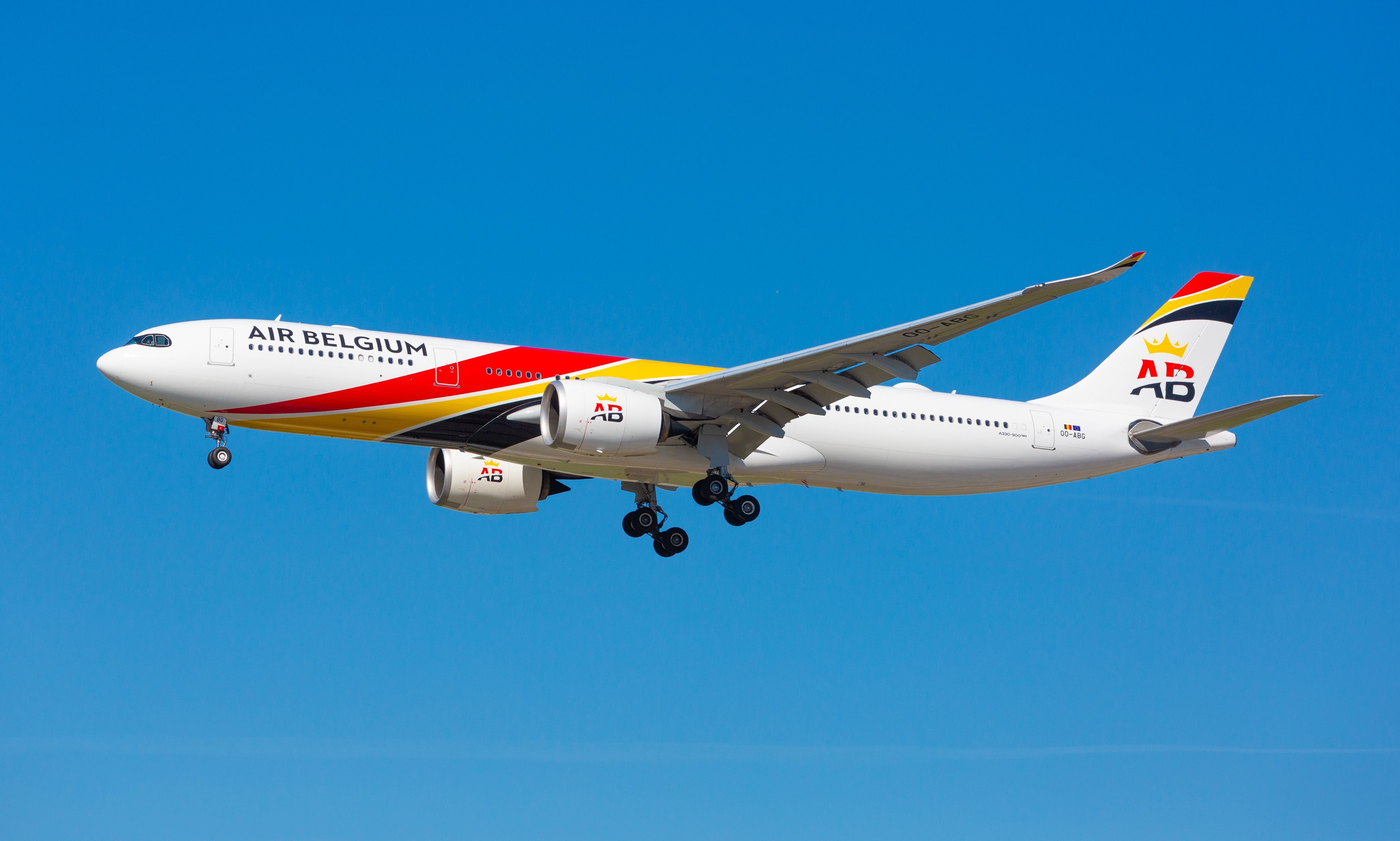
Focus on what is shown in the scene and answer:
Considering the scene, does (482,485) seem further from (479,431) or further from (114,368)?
(114,368)

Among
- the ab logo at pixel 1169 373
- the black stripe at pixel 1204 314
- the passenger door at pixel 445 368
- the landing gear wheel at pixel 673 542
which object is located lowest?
the landing gear wheel at pixel 673 542

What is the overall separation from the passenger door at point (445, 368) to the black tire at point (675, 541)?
26.0 feet

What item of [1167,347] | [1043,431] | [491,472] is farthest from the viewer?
[1167,347]

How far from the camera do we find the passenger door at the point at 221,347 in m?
28.1

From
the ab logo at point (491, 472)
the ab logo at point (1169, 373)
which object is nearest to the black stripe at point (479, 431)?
the ab logo at point (491, 472)

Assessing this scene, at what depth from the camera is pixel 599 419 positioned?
28344mm

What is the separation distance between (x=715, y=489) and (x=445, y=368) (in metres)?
6.41

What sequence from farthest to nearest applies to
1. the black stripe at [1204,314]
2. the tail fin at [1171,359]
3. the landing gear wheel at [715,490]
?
the black stripe at [1204,314]
the tail fin at [1171,359]
the landing gear wheel at [715,490]

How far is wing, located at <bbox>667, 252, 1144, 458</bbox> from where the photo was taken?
Result: 2569 cm

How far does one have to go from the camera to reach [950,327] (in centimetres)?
2638

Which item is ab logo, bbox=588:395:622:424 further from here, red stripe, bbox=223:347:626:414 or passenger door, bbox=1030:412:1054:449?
passenger door, bbox=1030:412:1054:449

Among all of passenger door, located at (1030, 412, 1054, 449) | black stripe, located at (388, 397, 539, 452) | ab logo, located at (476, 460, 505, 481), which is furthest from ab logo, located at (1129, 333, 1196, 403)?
black stripe, located at (388, 397, 539, 452)

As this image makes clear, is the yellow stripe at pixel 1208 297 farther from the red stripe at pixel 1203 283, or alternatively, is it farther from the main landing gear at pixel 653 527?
the main landing gear at pixel 653 527

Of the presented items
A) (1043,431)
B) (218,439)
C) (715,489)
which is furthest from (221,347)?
(1043,431)
